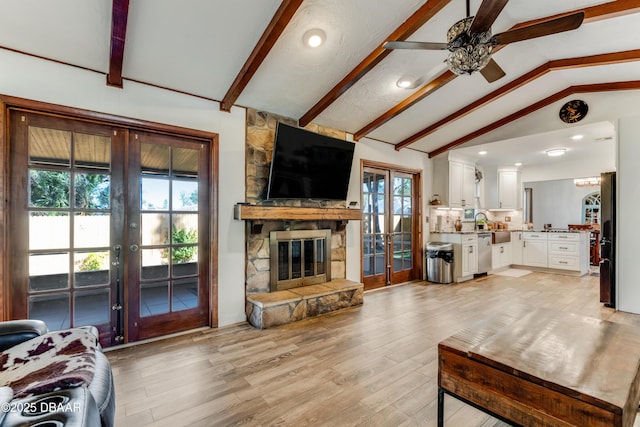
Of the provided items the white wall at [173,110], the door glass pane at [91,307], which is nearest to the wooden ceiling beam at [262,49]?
the white wall at [173,110]

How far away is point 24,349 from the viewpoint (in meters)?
1.52

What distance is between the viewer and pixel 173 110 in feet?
9.98

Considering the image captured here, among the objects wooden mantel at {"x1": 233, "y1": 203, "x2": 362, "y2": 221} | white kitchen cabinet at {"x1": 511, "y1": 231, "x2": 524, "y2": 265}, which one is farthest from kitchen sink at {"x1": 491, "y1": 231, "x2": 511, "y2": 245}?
wooden mantel at {"x1": 233, "y1": 203, "x2": 362, "y2": 221}

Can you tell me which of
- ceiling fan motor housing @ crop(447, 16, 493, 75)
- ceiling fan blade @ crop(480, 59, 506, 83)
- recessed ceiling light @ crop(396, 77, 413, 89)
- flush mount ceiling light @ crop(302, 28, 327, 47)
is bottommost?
ceiling fan motor housing @ crop(447, 16, 493, 75)

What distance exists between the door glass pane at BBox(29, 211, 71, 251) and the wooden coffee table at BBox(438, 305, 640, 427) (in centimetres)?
315

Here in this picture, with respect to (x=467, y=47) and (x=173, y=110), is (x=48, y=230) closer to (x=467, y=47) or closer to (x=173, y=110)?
(x=173, y=110)

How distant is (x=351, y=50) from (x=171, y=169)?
87.9 inches

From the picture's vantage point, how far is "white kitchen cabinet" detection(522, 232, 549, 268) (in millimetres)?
6473

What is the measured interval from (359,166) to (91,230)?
11.7ft

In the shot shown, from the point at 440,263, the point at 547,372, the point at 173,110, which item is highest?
the point at 173,110

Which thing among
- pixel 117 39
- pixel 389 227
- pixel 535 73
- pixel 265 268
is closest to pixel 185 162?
pixel 117 39

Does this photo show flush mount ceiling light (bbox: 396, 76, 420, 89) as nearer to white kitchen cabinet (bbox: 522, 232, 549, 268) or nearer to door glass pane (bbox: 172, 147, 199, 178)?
door glass pane (bbox: 172, 147, 199, 178)

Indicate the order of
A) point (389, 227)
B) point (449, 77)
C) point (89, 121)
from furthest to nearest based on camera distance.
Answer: point (389, 227) < point (449, 77) < point (89, 121)

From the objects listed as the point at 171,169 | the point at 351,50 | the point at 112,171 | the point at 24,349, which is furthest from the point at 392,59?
the point at 24,349
